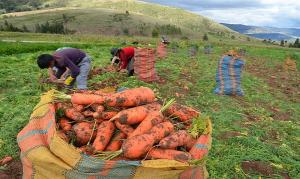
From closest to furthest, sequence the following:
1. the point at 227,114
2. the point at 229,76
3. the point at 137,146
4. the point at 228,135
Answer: the point at 137,146, the point at 228,135, the point at 227,114, the point at 229,76

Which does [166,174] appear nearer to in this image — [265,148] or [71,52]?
[265,148]

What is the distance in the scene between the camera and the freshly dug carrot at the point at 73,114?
4477 millimetres

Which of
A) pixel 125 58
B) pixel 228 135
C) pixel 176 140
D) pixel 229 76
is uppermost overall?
pixel 176 140

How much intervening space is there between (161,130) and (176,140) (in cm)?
22

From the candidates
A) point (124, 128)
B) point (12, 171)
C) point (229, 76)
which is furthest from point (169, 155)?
point (229, 76)

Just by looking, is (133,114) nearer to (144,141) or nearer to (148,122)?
(148,122)

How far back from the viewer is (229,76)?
11516 millimetres

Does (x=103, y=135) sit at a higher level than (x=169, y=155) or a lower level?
higher

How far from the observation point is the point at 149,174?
3.61 m

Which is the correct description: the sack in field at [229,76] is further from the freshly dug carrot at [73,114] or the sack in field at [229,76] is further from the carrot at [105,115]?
the freshly dug carrot at [73,114]

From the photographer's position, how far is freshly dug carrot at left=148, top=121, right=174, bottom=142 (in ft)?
13.8

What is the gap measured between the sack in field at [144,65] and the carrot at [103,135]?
706 cm

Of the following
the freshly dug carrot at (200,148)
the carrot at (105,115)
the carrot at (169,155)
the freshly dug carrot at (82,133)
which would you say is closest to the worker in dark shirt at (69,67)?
the carrot at (105,115)

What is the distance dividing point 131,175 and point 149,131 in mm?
793
